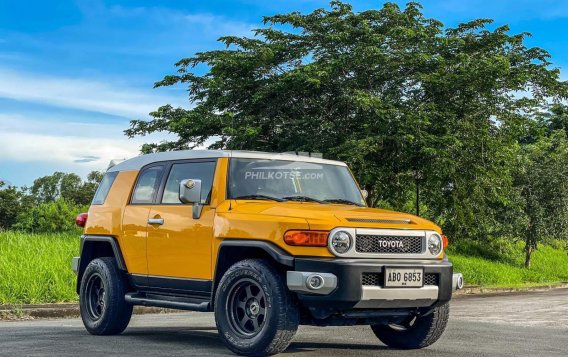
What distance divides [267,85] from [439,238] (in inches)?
707

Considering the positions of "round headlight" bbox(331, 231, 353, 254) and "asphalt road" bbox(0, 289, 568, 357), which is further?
"asphalt road" bbox(0, 289, 568, 357)

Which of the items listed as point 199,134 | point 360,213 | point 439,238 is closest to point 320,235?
point 360,213

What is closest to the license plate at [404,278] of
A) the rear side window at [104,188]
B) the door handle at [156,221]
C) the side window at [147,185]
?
the door handle at [156,221]

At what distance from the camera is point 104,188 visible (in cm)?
1031

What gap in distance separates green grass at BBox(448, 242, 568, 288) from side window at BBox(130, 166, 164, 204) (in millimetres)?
20478

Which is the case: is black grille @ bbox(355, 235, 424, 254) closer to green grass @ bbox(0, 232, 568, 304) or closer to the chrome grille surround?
the chrome grille surround

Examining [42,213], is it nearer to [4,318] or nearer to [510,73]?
[510,73]

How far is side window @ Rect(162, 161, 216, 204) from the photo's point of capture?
866 centimetres

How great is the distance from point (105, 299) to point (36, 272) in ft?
22.7

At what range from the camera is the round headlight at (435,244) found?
8.22 metres

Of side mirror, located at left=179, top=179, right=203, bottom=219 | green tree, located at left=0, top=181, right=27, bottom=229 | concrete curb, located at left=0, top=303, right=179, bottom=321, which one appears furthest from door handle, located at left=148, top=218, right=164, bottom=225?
green tree, located at left=0, top=181, right=27, bottom=229

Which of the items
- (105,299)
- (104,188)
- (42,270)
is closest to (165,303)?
(105,299)

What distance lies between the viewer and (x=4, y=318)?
1350 cm

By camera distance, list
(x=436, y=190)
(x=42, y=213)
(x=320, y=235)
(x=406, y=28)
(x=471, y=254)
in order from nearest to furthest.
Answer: (x=320, y=235)
(x=406, y=28)
(x=436, y=190)
(x=471, y=254)
(x=42, y=213)
